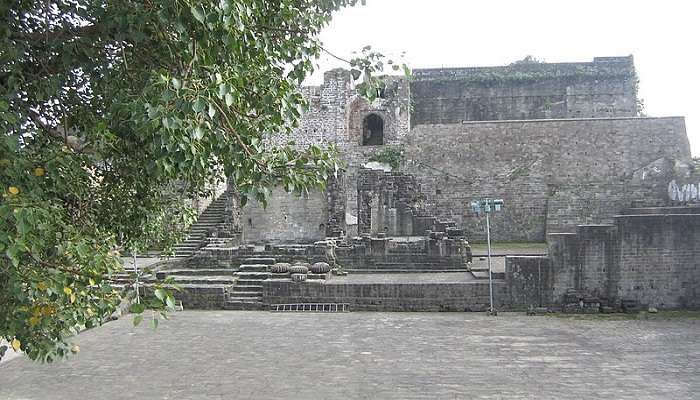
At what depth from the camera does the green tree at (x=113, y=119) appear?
383cm

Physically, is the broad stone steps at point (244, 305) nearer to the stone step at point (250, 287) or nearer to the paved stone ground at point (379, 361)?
the stone step at point (250, 287)

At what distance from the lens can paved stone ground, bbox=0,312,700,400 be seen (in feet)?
24.4

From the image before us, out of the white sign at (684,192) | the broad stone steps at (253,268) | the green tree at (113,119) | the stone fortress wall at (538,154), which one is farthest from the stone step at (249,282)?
the white sign at (684,192)

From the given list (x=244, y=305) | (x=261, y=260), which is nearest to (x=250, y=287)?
(x=244, y=305)

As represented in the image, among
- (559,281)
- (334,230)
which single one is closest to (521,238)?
(334,230)

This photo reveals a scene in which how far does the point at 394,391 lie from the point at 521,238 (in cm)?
1380

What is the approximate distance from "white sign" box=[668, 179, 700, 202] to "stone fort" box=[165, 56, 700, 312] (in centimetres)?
5

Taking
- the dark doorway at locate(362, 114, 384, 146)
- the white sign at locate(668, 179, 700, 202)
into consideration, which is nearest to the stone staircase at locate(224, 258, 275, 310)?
the dark doorway at locate(362, 114, 384, 146)

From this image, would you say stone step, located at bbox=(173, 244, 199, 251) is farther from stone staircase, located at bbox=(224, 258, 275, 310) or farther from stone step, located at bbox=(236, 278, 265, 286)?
stone step, located at bbox=(236, 278, 265, 286)

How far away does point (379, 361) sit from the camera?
28.6ft

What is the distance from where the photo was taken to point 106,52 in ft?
15.9

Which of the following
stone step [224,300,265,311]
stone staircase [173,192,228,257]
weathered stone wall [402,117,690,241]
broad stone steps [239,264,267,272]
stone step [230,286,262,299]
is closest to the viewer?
stone step [224,300,265,311]

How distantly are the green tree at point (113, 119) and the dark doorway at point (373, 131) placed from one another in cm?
2123

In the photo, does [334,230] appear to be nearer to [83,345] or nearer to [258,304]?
[258,304]
